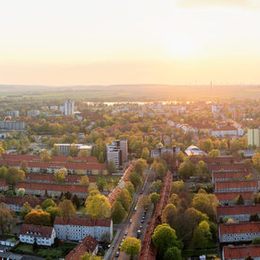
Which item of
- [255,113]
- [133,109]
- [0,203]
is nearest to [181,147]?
[0,203]

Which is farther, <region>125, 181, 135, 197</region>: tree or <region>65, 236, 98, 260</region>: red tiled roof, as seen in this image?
<region>125, 181, 135, 197</region>: tree

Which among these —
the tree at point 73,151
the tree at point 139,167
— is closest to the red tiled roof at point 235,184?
the tree at point 139,167

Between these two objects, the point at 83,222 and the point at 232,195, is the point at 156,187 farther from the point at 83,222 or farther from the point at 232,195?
the point at 83,222

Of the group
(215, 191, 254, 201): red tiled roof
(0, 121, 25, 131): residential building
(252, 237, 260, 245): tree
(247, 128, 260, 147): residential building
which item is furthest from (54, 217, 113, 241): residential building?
(0, 121, 25, 131): residential building

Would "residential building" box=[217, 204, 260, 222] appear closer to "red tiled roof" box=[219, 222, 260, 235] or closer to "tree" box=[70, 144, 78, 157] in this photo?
"red tiled roof" box=[219, 222, 260, 235]

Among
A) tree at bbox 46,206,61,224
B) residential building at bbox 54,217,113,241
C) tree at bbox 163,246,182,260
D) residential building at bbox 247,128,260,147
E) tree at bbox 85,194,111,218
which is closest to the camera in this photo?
tree at bbox 163,246,182,260

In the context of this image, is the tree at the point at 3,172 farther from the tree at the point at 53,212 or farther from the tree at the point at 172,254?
the tree at the point at 172,254

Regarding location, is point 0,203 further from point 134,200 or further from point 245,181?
point 245,181
